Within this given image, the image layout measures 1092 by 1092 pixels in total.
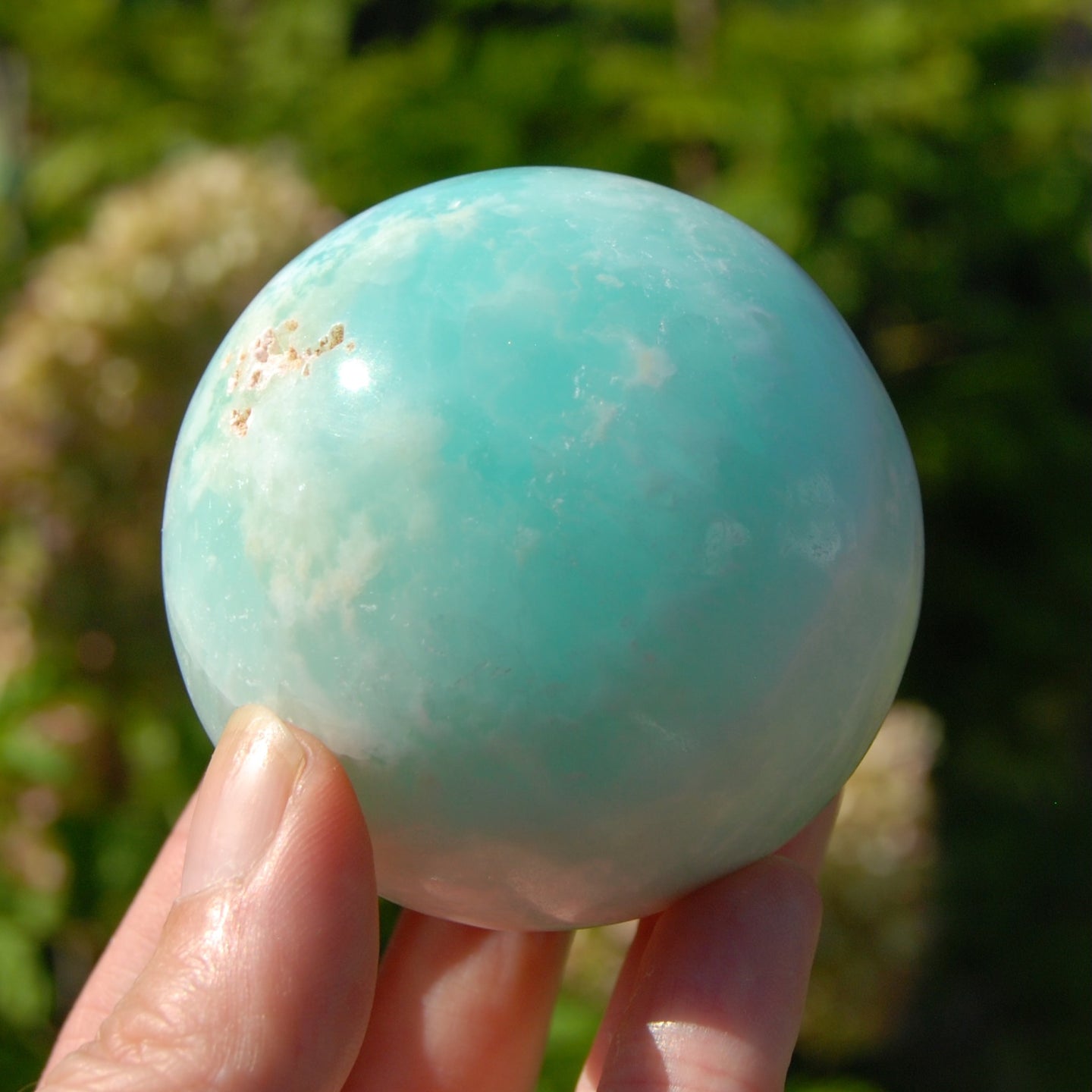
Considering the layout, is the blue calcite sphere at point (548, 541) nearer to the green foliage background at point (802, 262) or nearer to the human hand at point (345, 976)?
the human hand at point (345, 976)

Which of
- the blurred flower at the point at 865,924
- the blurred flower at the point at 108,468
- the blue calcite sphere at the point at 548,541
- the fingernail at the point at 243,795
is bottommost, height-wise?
the blurred flower at the point at 865,924

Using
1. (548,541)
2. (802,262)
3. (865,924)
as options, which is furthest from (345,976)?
(802,262)

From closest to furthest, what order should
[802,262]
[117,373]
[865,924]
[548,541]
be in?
[548,541] → [865,924] → [117,373] → [802,262]

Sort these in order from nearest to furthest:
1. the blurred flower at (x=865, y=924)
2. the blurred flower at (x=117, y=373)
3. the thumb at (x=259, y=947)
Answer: the thumb at (x=259, y=947)
the blurred flower at (x=865, y=924)
the blurred flower at (x=117, y=373)

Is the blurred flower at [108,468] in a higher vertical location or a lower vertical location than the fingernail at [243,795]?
lower

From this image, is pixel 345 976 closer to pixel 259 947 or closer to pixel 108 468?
pixel 259 947

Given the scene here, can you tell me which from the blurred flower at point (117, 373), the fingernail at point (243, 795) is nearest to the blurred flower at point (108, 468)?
the blurred flower at point (117, 373)

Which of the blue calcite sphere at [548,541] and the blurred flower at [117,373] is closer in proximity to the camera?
the blue calcite sphere at [548,541]

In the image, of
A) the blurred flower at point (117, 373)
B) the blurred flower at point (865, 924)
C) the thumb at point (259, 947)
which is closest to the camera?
the thumb at point (259, 947)
